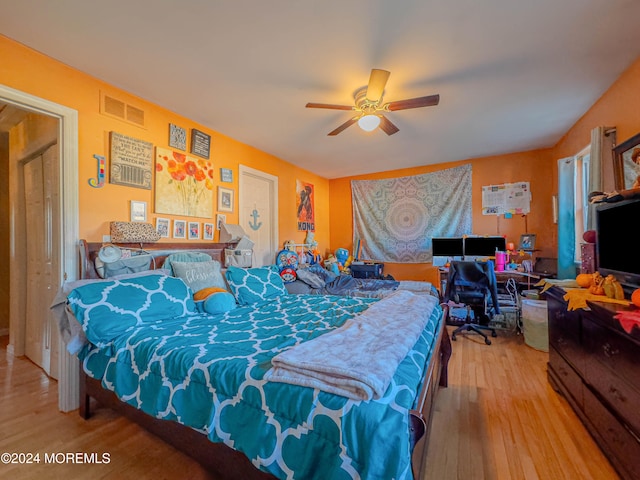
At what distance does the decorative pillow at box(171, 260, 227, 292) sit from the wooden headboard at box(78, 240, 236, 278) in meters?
0.25

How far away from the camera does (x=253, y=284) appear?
257 cm

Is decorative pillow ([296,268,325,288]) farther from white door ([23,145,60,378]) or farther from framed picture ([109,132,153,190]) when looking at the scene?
white door ([23,145,60,378])

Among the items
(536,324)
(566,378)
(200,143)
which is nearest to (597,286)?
(566,378)

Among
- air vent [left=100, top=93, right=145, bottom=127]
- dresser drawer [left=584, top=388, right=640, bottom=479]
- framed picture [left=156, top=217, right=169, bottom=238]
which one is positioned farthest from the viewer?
framed picture [left=156, top=217, right=169, bottom=238]

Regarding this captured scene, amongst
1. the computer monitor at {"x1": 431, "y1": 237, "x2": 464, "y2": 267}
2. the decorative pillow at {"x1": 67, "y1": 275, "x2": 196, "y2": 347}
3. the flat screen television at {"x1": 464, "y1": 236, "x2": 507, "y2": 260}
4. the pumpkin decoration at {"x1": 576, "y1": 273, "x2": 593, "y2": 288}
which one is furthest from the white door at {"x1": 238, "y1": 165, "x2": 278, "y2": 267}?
the pumpkin decoration at {"x1": 576, "y1": 273, "x2": 593, "y2": 288}

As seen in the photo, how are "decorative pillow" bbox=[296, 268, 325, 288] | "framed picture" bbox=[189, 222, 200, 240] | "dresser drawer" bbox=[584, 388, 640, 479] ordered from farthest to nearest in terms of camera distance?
"decorative pillow" bbox=[296, 268, 325, 288] < "framed picture" bbox=[189, 222, 200, 240] < "dresser drawer" bbox=[584, 388, 640, 479]

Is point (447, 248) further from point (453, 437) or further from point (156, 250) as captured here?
point (156, 250)

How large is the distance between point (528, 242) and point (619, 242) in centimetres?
234

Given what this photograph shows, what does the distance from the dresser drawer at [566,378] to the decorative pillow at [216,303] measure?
8.18ft

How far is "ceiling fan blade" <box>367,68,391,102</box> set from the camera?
6.05 feet

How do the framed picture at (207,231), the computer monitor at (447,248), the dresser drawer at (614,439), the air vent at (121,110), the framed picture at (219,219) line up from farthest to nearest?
the computer monitor at (447,248)
the framed picture at (219,219)
the framed picture at (207,231)
the air vent at (121,110)
the dresser drawer at (614,439)

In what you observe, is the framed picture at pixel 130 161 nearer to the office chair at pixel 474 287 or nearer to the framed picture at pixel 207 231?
the framed picture at pixel 207 231

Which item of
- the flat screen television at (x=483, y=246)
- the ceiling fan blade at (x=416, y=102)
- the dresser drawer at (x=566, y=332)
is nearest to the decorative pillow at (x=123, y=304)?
the ceiling fan blade at (x=416, y=102)

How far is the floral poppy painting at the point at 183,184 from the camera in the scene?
2.62m
